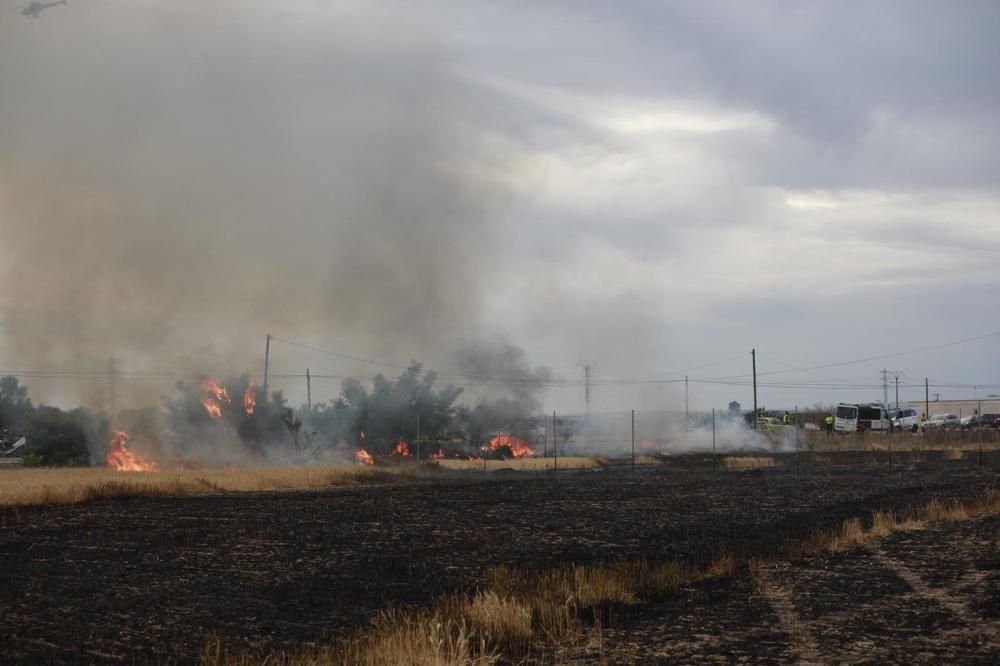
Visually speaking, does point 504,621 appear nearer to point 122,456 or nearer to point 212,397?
point 122,456

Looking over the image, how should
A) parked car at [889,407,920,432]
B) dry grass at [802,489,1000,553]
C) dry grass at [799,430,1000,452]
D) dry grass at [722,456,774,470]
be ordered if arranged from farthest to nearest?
parked car at [889,407,920,432] → dry grass at [799,430,1000,452] → dry grass at [722,456,774,470] → dry grass at [802,489,1000,553]

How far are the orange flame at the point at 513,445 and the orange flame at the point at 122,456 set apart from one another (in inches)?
1057

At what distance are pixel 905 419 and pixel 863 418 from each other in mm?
7748

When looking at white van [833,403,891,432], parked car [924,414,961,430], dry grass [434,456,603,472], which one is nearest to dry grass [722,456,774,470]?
dry grass [434,456,603,472]

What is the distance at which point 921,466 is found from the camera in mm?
55406

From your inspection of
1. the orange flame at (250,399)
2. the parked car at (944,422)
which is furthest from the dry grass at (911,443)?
the orange flame at (250,399)

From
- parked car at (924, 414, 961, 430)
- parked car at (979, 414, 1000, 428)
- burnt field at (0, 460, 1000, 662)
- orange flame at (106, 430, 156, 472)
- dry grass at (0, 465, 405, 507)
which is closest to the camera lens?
burnt field at (0, 460, 1000, 662)

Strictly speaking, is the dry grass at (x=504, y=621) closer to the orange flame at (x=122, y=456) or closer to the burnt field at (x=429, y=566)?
the burnt field at (x=429, y=566)

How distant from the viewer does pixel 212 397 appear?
66812mm

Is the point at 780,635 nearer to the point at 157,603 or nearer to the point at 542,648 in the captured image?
the point at 542,648

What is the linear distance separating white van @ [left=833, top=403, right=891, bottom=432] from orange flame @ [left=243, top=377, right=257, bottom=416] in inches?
2334

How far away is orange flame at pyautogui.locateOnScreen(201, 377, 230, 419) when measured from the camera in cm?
6612

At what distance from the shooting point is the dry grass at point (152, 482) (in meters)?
36.0

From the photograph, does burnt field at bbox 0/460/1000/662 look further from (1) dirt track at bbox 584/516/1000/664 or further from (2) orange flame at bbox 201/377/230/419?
(2) orange flame at bbox 201/377/230/419
